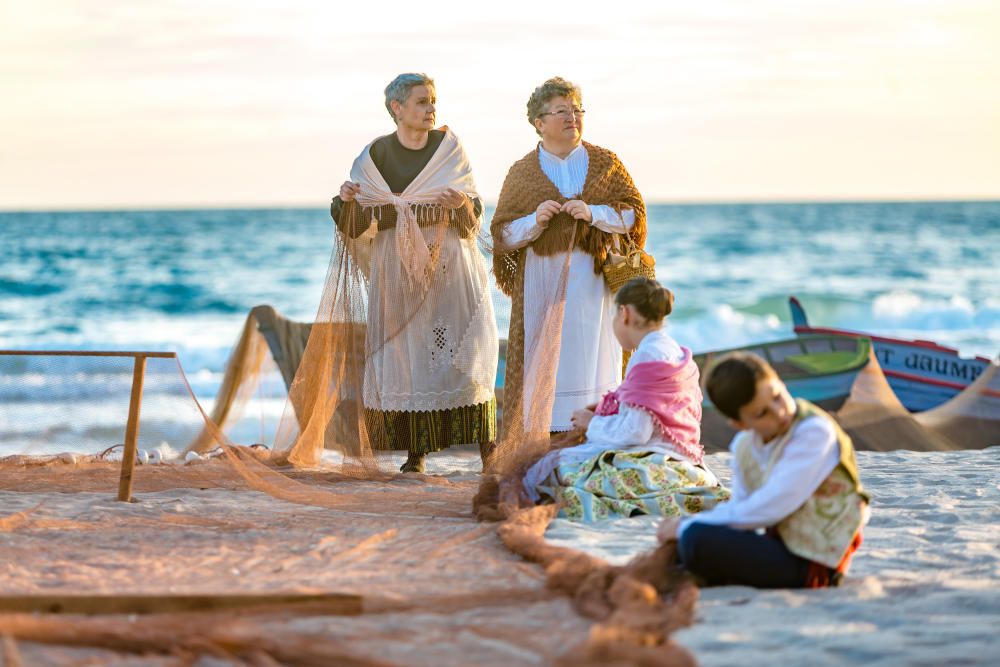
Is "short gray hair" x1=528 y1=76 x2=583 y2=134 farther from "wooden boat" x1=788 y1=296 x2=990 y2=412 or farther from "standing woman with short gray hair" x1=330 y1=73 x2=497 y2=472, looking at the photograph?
"wooden boat" x1=788 y1=296 x2=990 y2=412

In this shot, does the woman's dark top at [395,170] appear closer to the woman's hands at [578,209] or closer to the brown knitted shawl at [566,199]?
the brown knitted shawl at [566,199]

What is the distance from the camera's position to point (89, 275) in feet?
98.9

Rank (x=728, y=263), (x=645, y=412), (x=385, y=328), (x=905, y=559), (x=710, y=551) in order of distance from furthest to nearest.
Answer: (x=728, y=263)
(x=385, y=328)
(x=645, y=412)
(x=905, y=559)
(x=710, y=551)

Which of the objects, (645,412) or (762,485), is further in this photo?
(645,412)

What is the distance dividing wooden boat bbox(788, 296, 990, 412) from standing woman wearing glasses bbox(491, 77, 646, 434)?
3.74m

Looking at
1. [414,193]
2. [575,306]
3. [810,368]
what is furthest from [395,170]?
[810,368]

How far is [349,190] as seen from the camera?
21.9ft

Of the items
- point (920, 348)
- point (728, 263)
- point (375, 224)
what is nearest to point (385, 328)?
point (375, 224)

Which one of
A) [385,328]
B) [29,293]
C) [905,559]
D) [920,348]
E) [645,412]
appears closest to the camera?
[905,559]

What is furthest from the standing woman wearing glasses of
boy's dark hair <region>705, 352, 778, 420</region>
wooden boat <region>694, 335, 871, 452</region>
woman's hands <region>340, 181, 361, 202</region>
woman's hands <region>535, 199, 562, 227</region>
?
boy's dark hair <region>705, 352, 778, 420</region>

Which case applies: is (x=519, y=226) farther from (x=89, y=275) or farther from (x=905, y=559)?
(x=89, y=275)

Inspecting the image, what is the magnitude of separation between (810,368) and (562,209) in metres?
3.37

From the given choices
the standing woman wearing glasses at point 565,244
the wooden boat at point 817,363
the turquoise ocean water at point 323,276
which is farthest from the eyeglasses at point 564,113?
the turquoise ocean water at point 323,276

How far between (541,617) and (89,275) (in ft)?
92.5
